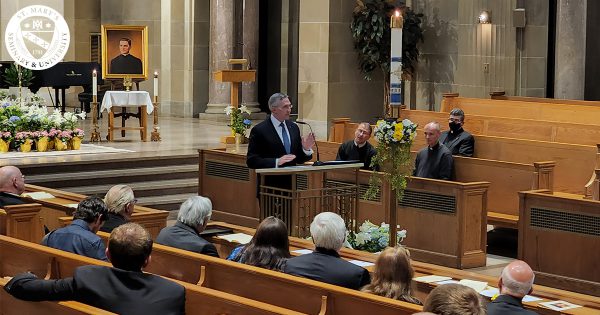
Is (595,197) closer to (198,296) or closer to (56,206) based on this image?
(56,206)

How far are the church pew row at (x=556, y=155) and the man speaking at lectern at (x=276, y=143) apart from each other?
9.29 feet

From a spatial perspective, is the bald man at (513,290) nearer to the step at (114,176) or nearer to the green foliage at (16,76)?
the step at (114,176)

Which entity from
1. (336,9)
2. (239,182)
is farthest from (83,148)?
(336,9)

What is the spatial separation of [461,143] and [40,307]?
6.85 metres

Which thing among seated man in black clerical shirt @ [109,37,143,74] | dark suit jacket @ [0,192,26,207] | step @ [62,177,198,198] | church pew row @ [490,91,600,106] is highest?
seated man in black clerical shirt @ [109,37,143,74]

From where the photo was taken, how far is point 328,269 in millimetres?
5883

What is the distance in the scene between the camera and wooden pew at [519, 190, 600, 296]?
8.89 meters

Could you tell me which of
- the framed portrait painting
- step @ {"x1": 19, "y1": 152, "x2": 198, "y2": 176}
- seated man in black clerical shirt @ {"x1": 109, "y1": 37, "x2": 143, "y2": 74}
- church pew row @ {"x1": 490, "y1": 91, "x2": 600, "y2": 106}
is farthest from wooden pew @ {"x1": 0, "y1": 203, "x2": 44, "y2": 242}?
seated man in black clerical shirt @ {"x1": 109, "y1": 37, "x2": 143, "y2": 74}

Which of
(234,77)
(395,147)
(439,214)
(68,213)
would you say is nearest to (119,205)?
(68,213)

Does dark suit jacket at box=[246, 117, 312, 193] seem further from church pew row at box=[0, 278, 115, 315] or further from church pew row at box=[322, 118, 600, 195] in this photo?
church pew row at box=[0, 278, 115, 315]

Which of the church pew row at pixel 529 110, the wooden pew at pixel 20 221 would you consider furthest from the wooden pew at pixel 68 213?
the church pew row at pixel 529 110

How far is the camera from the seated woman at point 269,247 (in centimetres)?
614

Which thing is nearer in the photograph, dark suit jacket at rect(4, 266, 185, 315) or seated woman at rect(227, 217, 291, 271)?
dark suit jacket at rect(4, 266, 185, 315)

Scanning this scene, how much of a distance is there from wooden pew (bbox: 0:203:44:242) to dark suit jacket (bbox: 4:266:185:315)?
2.69 m
